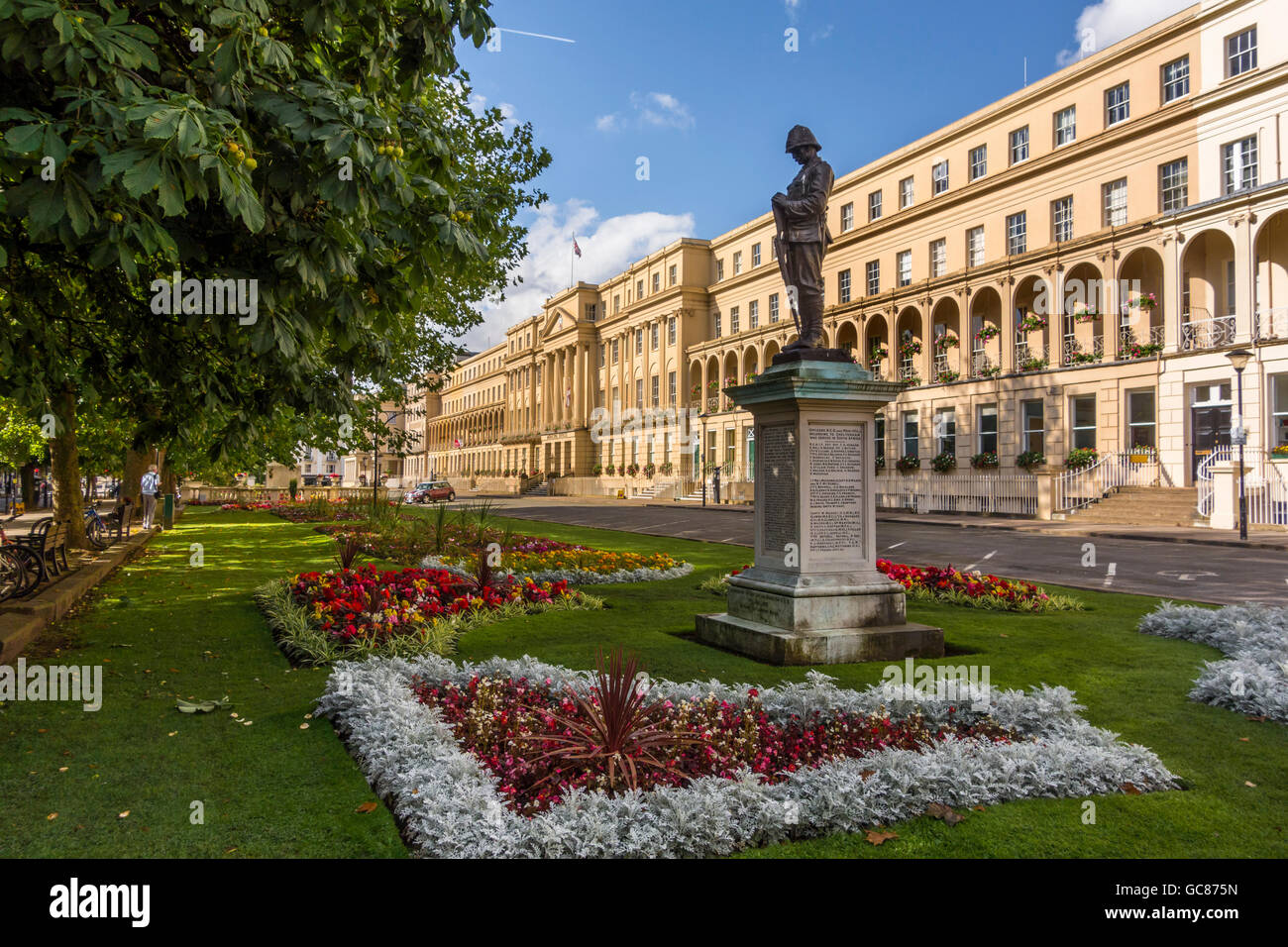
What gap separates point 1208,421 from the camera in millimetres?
26734

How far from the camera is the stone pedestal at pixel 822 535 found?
745 centimetres

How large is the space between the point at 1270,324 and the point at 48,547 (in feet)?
106

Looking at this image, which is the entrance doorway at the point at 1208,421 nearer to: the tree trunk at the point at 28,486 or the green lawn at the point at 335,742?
the green lawn at the point at 335,742

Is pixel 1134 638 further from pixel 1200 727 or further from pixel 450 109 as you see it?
pixel 450 109

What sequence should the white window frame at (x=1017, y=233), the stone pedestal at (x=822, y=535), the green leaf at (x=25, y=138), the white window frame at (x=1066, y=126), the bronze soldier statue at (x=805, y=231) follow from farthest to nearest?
the white window frame at (x=1017, y=233) → the white window frame at (x=1066, y=126) → the bronze soldier statue at (x=805, y=231) → the stone pedestal at (x=822, y=535) → the green leaf at (x=25, y=138)

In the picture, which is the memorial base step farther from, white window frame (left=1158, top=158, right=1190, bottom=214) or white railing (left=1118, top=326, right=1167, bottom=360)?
white window frame (left=1158, top=158, right=1190, bottom=214)

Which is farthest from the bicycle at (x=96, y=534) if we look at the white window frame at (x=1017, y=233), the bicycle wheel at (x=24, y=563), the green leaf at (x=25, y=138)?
the white window frame at (x=1017, y=233)

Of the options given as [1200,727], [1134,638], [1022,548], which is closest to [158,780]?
[1200,727]

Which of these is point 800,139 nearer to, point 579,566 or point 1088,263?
point 579,566

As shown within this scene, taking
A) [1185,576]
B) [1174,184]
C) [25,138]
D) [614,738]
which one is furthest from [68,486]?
[1174,184]

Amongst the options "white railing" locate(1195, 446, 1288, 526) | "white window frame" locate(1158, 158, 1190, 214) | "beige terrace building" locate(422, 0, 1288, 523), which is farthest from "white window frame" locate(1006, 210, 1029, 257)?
"white railing" locate(1195, 446, 1288, 526)

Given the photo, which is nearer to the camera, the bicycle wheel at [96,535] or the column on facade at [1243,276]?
the bicycle wheel at [96,535]

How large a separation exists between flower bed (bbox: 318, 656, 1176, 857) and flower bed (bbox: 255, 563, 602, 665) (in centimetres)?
196

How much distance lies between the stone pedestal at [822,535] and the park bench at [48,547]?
8.99 metres
